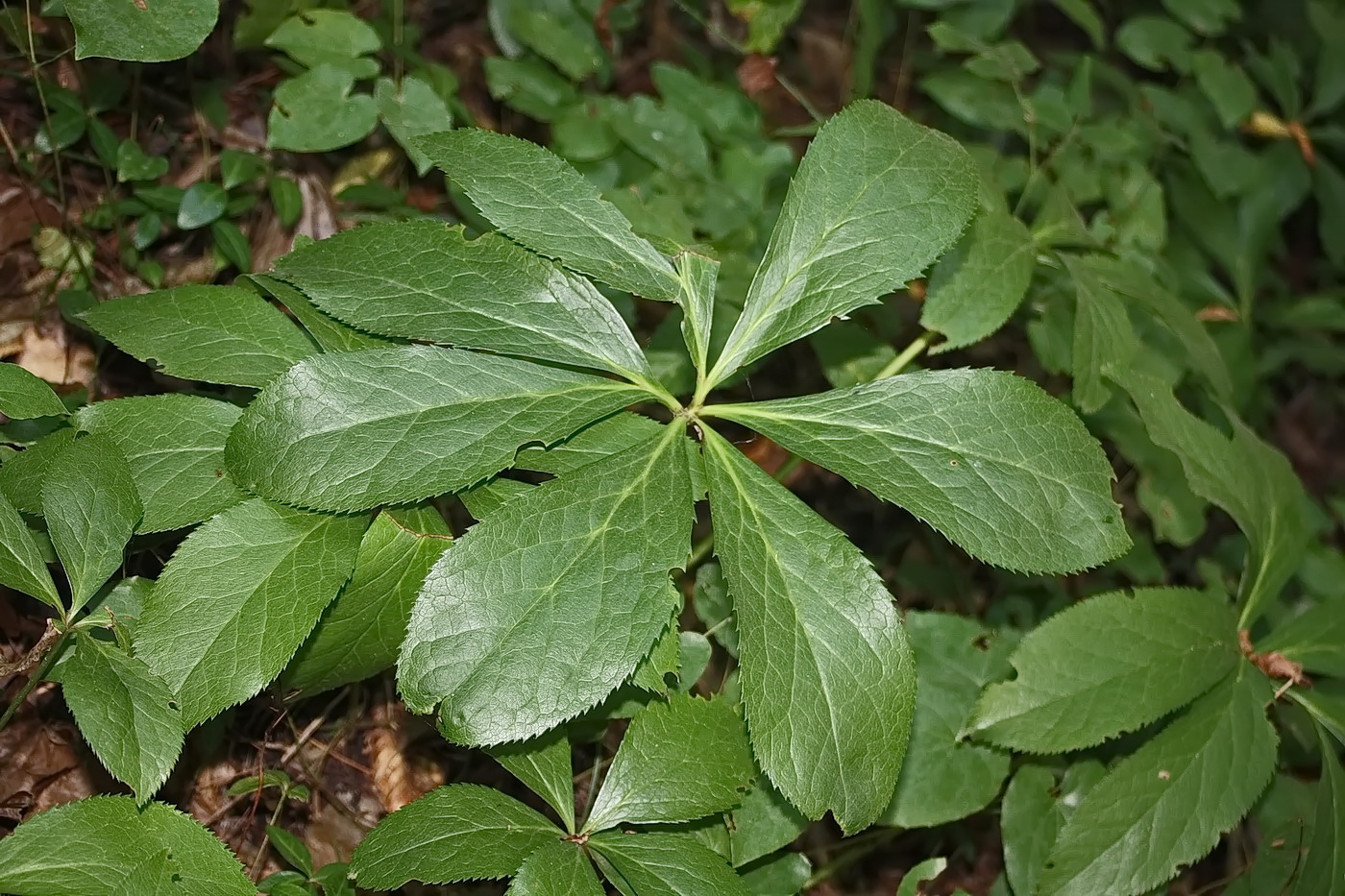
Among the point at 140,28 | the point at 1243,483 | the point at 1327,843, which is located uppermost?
the point at 140,28

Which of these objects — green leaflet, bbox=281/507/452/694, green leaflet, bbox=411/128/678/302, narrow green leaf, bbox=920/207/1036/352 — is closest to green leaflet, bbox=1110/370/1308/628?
narrow green leaf, bbox=920/207/1036/352

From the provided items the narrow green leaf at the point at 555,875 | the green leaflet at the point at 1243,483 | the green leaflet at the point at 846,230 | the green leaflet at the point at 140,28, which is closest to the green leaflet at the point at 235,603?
the narrow green leaf at the point at 555,875

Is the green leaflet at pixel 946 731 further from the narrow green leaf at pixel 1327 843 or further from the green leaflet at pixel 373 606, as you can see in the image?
the green leaflet at pixel 373 606

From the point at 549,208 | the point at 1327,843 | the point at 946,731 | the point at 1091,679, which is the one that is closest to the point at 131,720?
the point at 549,208

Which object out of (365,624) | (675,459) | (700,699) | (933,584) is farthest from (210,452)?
(933,584)

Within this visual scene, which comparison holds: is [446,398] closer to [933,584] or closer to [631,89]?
[933,584]

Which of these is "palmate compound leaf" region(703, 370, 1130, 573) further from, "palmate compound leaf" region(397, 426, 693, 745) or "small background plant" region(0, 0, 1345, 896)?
"palmate compound leaf" region(397, 426, 693, 745)

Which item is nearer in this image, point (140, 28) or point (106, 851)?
point (106, 851)

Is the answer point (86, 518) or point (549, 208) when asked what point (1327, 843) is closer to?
point (549, 208)
